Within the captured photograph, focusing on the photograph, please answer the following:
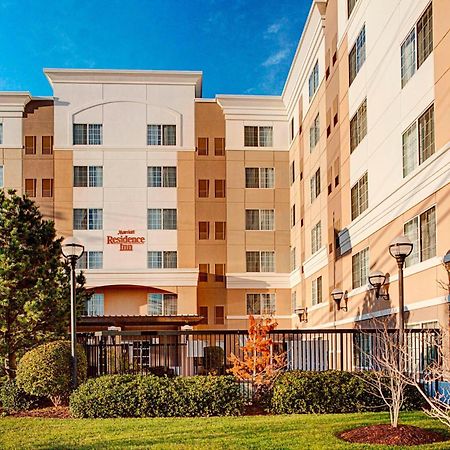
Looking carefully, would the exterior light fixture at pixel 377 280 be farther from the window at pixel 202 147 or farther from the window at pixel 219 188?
the window at pixel 202 147

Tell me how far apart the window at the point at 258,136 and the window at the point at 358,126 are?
16172 millimetres

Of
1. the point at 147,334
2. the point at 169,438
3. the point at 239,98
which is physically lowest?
the point at 169,438

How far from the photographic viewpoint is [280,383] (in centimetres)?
1409

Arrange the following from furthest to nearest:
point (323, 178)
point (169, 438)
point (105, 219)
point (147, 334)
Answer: point (105, 219) < point (323, 178) < point (147, 334) < point (169, 438)

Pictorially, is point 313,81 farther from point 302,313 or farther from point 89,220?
point 89,220

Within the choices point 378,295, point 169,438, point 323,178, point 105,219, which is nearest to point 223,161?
point 105,219

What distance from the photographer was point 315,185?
32.7m

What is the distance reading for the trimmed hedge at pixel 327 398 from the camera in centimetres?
1368

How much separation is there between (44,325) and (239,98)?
25.8 m

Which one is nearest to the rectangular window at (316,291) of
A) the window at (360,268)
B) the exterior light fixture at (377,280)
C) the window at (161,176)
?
the window at (360,268)

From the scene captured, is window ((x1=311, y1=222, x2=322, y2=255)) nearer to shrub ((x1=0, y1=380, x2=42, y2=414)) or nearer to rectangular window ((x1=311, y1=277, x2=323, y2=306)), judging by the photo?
rectangular window ((x1=311, y1=277, x2=323, y2=306))

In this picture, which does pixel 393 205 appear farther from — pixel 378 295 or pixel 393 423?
pixel 393 423

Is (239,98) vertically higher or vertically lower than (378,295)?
higher

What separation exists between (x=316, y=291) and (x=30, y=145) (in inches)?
773
